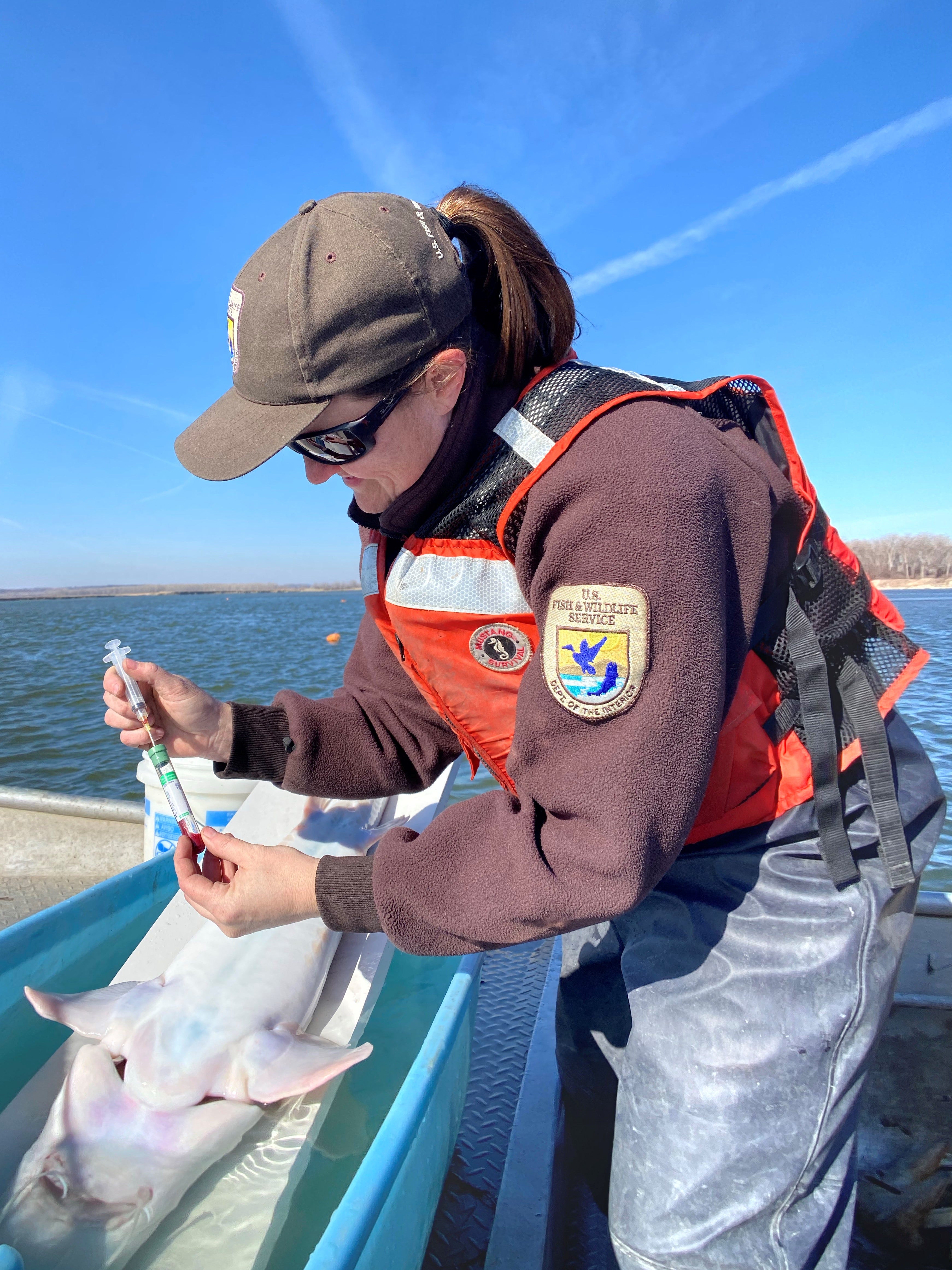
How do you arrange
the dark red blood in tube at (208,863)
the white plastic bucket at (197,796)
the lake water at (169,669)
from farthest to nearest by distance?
the lake water at (169,669)
the white plastic bucket at (197,796)
the dark red blood in tube at (208,863)

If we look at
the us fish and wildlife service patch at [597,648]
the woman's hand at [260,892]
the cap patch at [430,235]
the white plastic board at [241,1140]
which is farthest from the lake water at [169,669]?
the cap patch at [430,235]

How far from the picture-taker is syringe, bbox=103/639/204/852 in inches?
76.5

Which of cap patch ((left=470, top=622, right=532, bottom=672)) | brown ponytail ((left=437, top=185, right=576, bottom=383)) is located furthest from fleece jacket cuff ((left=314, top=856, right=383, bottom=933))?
brown ponytail ((left=437, top=185, right=576, bottom=383))

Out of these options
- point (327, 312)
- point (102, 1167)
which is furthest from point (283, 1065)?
point (327, 312)

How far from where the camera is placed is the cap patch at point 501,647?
4.77 feet

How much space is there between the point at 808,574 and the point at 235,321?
3.63 feet

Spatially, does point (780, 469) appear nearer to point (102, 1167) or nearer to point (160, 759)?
point (160, 759)

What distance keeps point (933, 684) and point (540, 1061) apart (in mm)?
14386

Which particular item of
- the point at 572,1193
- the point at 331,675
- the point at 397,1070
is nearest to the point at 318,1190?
the point at 397,1070

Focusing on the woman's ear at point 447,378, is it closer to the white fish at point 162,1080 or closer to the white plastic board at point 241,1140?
the white fish at point 162,1080

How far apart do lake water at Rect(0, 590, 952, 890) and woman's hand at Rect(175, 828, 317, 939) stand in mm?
4785

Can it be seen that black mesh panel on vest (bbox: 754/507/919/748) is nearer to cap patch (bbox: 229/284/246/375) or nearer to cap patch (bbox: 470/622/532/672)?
cap patch (bbox: 470/622/532/672)

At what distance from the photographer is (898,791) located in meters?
1.48

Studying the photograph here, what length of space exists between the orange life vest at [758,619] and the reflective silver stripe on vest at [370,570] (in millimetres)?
377
